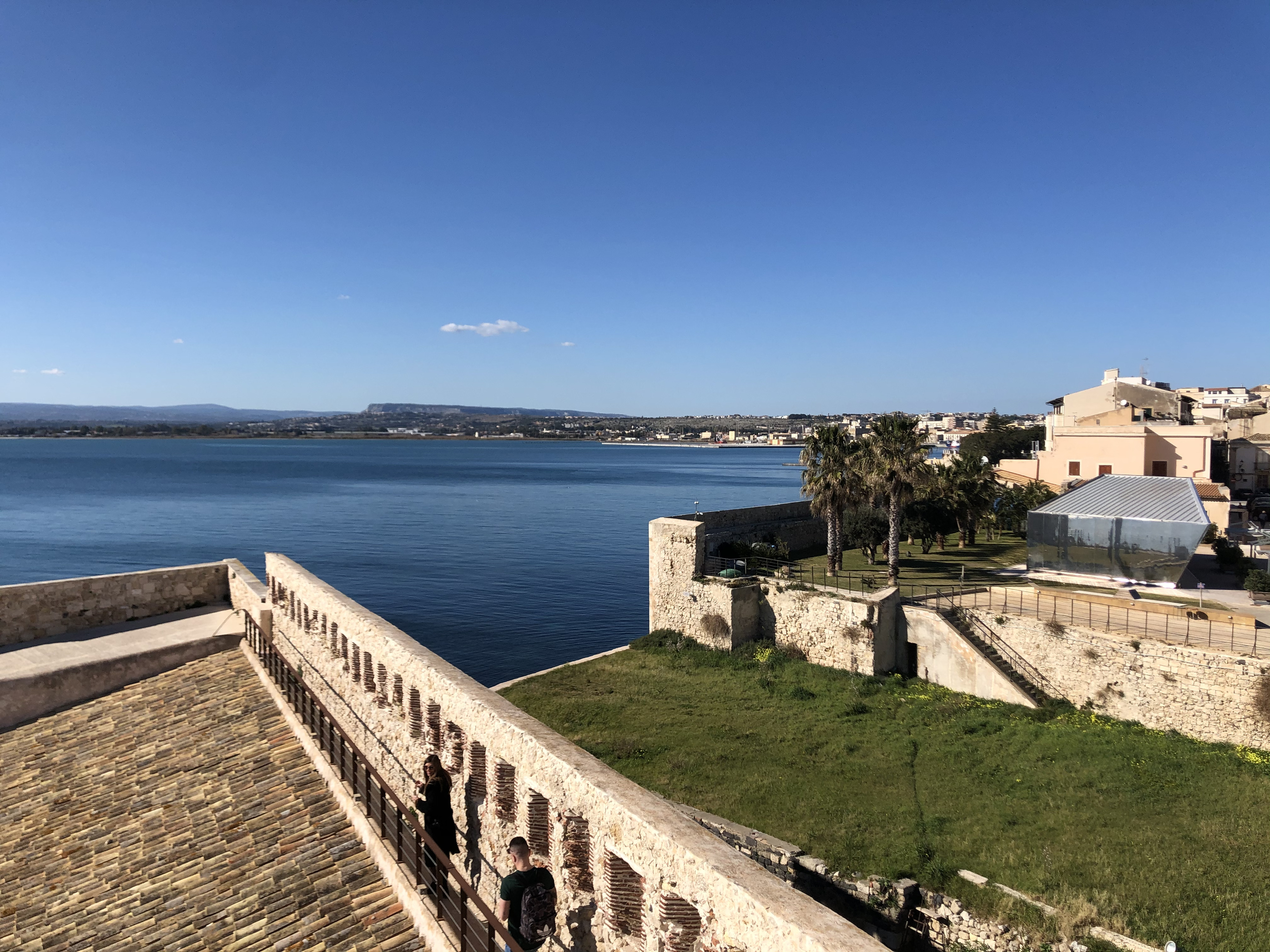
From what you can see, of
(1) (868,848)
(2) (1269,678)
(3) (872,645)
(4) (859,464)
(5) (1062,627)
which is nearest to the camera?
(1) (868,848)

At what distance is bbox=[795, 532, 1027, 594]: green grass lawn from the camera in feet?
97.1

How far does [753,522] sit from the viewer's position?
3381 centimetres

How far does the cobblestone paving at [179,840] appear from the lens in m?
7.10

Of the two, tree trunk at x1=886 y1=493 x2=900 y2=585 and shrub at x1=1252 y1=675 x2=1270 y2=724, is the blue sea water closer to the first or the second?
tree trunk at x1=886 y1=493 x2=900 y2=585

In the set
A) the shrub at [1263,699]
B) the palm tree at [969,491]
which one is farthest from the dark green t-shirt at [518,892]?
the palm tree at [969,491]

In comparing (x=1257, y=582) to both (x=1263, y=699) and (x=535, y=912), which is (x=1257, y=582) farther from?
(x=535, y=912)

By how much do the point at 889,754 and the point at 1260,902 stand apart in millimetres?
7767

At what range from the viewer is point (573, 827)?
5.39 metres

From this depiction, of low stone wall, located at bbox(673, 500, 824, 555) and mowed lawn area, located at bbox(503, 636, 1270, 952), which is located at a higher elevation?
low stone wall, located at bbox(673, 500, 824, 555)

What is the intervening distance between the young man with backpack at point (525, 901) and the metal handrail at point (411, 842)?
13 centimetres

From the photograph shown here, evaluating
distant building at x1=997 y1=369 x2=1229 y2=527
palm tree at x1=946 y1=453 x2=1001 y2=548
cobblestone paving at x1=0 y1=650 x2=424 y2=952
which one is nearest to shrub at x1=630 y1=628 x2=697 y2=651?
palm tree at x1=946 y1=453 x2=1001 y2=548

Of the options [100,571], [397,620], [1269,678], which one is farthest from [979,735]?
[100,571]

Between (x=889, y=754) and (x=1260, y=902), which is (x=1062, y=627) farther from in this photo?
(x=1260, y=902)

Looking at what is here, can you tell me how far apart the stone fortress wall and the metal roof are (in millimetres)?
5537
